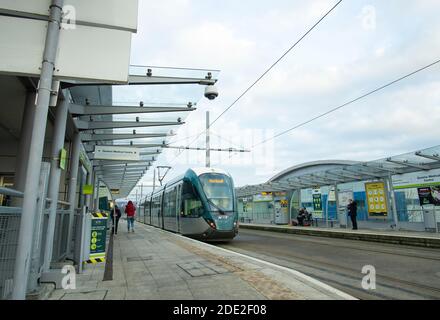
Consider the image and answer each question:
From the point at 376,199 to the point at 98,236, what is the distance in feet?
49.0

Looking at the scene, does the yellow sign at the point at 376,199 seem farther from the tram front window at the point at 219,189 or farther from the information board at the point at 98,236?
the information board at the point at 98,236

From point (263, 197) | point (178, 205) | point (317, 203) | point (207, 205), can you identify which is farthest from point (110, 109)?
point (263, 197)

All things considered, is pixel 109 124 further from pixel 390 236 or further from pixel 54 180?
pixel 390 236

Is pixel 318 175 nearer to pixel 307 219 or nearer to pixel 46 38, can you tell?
pixel 307 219

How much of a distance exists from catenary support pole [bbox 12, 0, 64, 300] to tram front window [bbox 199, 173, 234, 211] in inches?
380

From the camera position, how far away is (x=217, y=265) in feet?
20.4

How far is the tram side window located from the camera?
40.8ft

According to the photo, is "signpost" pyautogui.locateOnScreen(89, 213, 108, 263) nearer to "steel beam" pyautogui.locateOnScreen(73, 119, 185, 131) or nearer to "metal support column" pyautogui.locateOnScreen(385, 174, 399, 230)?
"steel beam" pyautogui.locateOnScreen(73, 119, 185, 131)

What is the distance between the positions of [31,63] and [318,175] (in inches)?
730
